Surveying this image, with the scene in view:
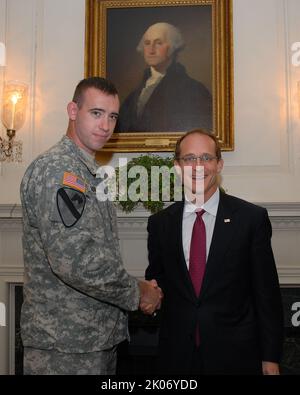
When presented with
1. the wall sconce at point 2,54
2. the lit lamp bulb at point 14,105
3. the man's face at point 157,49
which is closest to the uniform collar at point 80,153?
the lit lamp bulb at point 14,105

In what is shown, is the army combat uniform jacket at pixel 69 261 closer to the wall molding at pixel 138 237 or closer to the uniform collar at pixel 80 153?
the uniform collar at pixel 80 153

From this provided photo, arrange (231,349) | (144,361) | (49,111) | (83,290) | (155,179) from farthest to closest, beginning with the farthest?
(49,111) < (144,361) < (155,179) < (231,349) < (83,290)

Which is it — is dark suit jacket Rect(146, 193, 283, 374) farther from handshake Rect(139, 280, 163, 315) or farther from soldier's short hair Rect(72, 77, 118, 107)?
soldier's short hair Rect(72, 77, 118, 107)

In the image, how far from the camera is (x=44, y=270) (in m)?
2.01

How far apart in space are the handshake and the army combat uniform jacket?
0.35ft

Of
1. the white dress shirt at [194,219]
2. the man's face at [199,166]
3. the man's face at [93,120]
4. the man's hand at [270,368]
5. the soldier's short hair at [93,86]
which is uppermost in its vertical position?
the soldier's short hair at [93,86]

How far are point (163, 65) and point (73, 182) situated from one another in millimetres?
2632

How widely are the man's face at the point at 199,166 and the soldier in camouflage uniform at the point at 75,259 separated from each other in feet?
1.31

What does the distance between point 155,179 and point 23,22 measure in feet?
7.02

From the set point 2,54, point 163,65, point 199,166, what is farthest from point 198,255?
point 2,54

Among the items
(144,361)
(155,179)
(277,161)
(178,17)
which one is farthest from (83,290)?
(178,17)

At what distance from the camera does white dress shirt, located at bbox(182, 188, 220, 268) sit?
2252 mm

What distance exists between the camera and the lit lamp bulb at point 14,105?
4.13 meters

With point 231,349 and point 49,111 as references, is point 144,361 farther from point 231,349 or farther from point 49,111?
point 49,111
